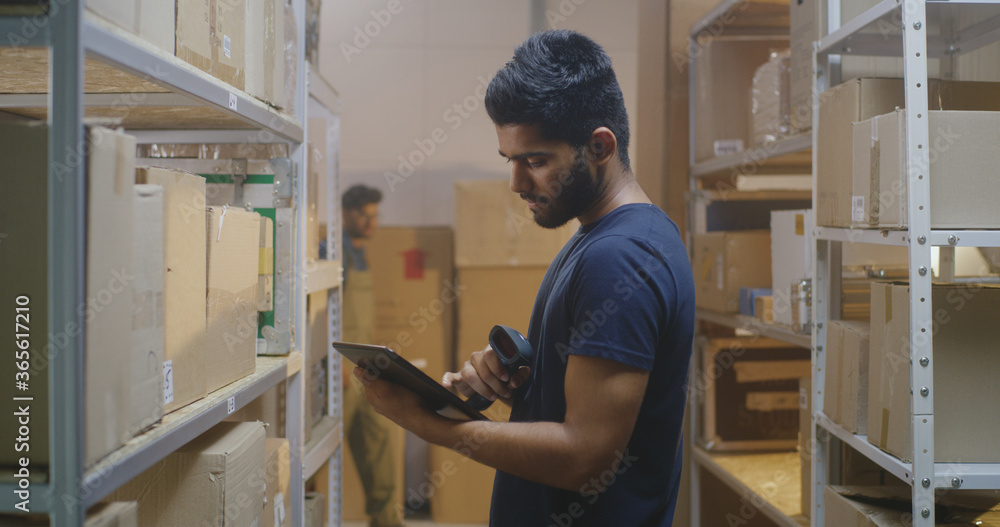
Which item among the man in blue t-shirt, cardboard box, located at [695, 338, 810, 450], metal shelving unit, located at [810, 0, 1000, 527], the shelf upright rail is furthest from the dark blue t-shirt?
cardboard box, located at [695, 338, 810, 450]

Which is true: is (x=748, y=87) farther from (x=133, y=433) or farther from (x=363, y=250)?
(x=133, y=433)

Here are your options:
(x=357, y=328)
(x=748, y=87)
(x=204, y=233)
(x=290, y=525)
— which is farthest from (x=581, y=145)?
(x=357, y=328)

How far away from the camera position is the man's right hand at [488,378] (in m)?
1.40

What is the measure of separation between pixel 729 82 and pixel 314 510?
2231 mm

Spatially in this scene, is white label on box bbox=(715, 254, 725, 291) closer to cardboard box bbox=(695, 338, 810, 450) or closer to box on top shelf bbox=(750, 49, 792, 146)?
cardboard box bbox=(695, 338, 810, 450)

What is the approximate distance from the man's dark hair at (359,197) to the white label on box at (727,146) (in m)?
→ 1.90

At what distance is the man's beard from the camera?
1.21 meters

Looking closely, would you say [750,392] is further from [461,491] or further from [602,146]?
[602,146]

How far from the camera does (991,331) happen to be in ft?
4.39

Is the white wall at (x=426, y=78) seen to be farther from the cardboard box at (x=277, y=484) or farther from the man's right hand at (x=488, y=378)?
the man's right hand at (x=488, y=378)

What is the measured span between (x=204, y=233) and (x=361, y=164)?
2.81 m

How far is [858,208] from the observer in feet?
4.89

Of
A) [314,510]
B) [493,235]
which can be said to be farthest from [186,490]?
[493,235]

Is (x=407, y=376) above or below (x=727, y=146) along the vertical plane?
below
